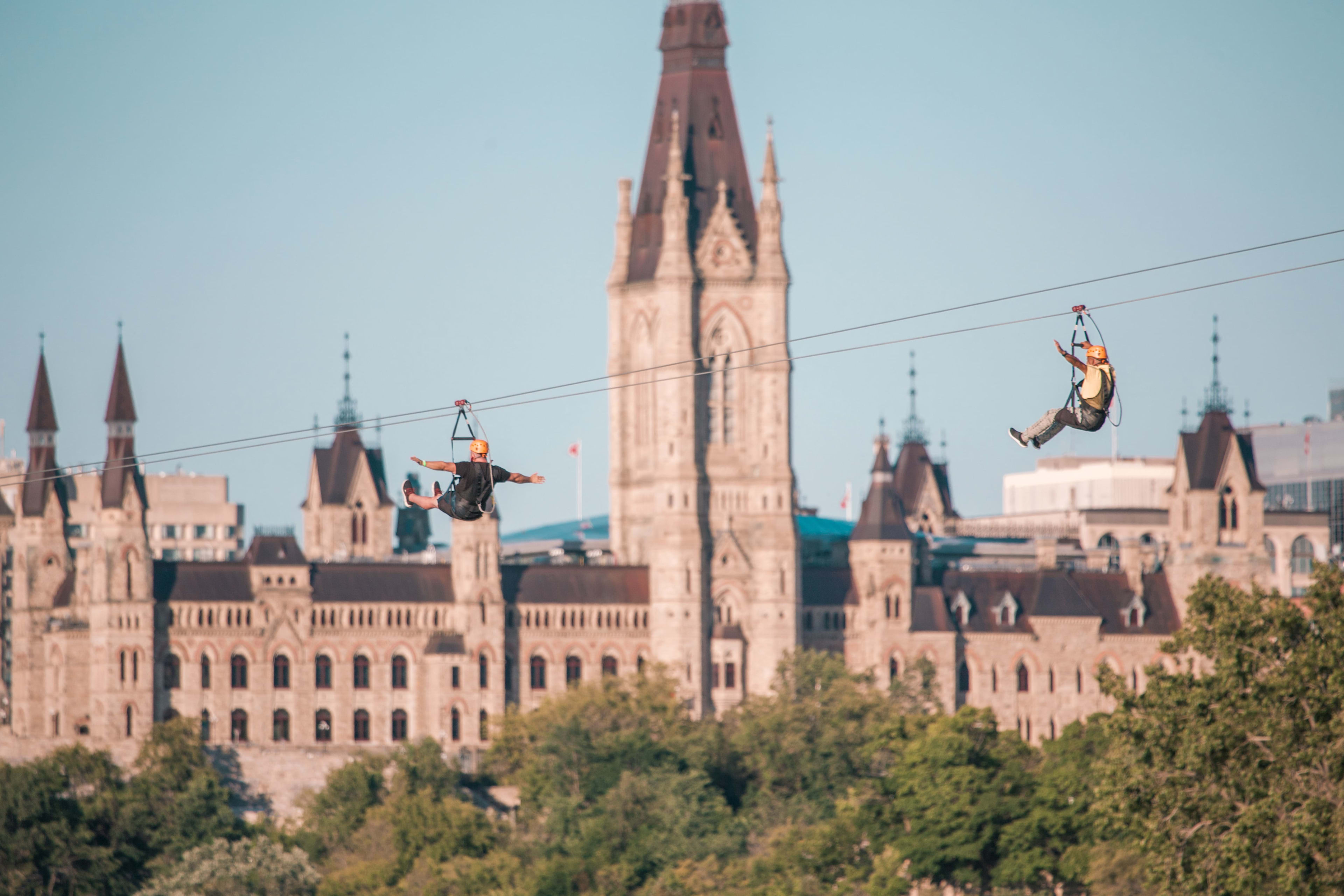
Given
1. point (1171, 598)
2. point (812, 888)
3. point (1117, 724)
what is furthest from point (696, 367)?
point (1117, 724)

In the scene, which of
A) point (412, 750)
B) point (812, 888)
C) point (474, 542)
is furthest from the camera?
point (474, 542)

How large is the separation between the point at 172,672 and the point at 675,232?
34516mm

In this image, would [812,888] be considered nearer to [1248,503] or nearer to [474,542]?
[474,542]

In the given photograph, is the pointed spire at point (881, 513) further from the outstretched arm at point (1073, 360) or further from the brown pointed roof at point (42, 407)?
the outstretched arm at point (1073, 360)

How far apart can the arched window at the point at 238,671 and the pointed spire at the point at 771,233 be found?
33.8 meters

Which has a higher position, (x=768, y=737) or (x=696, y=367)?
(x=696, y=367)

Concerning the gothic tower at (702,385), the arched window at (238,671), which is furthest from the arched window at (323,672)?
the gothic tower at (702,385)

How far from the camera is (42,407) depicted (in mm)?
166125

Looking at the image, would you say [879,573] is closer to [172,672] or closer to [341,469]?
[341,469]

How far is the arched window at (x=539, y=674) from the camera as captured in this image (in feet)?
538

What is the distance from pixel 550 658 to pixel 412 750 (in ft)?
58.3

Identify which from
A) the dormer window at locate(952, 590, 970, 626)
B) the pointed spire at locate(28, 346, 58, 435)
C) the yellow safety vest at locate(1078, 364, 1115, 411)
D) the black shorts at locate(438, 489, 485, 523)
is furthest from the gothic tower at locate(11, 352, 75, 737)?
the yellow safety vest at locate(1078, 364, 1115, 411)

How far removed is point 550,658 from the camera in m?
165

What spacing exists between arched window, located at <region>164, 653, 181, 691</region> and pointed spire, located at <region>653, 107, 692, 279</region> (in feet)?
105
